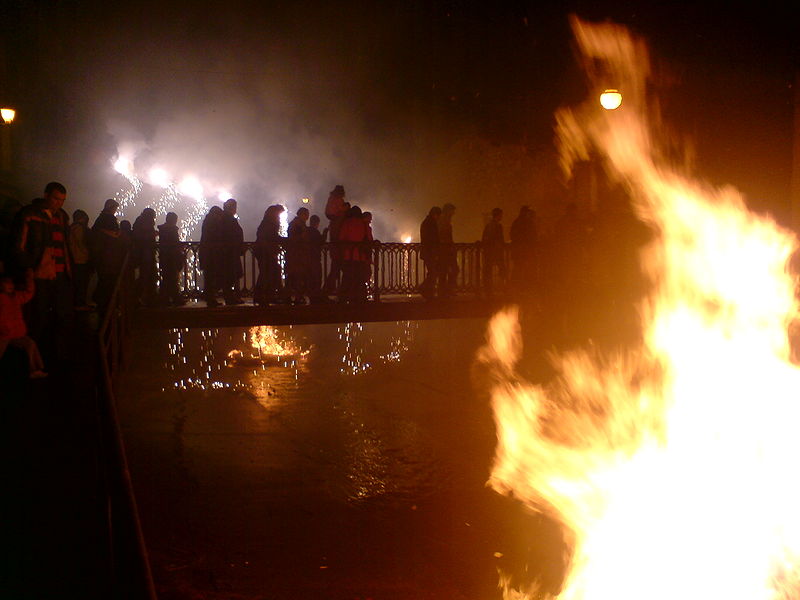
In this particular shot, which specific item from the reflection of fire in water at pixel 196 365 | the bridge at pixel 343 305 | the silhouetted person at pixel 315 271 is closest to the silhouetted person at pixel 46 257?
the bridge at pixel 343 305

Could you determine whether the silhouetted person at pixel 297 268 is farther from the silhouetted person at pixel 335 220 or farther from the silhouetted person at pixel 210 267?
the silhouetted person at pixel 210 267

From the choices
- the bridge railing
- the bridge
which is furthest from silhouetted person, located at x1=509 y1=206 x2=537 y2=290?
the bridge

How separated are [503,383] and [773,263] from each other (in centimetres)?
683

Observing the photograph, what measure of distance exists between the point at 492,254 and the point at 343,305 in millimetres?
3149

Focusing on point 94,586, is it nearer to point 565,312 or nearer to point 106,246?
point 106,246

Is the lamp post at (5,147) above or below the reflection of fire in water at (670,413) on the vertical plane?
above

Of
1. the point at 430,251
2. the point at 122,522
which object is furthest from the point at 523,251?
the point at 122,522

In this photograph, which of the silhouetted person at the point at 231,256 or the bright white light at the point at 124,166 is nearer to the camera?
the silhouetted person at the point at 231,256

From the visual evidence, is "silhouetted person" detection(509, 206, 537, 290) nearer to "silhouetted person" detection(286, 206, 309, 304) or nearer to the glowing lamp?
the glowing lamp

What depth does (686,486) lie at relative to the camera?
7.33m

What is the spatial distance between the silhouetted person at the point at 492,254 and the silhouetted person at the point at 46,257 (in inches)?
290

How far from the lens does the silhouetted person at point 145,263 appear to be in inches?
518

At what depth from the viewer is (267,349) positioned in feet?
61.1

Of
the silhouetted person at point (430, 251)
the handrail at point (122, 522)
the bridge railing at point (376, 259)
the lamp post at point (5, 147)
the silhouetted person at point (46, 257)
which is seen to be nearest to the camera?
the handrail at point (122, 522)
